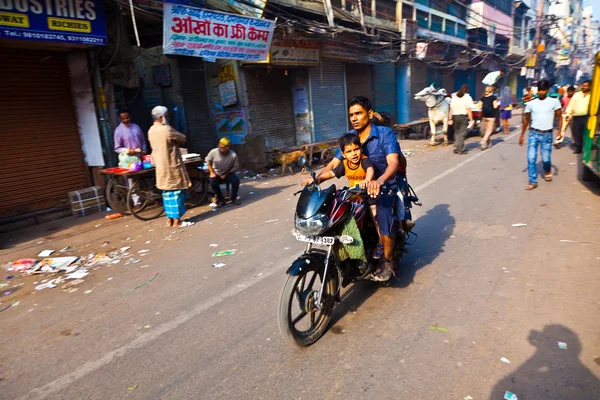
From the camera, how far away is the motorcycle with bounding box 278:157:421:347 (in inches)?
114

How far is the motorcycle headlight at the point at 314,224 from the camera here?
2908 mm

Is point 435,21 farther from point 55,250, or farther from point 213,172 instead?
point 55,250

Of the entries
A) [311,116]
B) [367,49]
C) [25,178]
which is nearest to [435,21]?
[367,49]

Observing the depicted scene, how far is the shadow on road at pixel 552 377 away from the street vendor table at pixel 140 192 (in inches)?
251

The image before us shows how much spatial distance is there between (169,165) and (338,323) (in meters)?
4.51

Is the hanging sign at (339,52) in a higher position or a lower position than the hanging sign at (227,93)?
higher

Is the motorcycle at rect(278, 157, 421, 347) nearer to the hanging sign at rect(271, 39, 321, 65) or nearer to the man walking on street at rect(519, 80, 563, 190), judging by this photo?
the man walking on street at rect(519, 80, 563, 190)

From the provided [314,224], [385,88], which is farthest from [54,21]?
[385,88]

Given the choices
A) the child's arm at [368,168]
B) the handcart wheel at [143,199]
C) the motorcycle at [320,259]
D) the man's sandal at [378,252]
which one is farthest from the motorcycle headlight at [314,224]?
the handcart wheel at [143,199]

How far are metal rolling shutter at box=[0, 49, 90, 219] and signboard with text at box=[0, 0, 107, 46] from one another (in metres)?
1.06

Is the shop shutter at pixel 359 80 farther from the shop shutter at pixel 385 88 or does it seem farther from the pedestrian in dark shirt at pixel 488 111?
the pedestrian in dark shirt at pixel 488 111

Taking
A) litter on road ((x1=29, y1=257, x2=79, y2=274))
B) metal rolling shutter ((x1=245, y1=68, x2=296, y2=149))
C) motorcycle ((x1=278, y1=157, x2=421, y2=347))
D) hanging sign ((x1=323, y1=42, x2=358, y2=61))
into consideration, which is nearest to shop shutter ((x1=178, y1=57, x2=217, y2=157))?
metal rolling shutter ((x1=245, y1=68, x2=296, y2=149))

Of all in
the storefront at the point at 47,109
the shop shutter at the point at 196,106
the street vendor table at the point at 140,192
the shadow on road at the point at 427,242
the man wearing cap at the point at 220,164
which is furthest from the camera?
the shop shutter at the point at 196,106

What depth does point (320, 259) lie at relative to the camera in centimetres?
309
